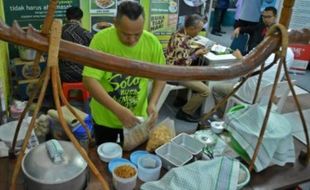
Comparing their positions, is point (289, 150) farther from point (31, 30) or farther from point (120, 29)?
point (31, 30)

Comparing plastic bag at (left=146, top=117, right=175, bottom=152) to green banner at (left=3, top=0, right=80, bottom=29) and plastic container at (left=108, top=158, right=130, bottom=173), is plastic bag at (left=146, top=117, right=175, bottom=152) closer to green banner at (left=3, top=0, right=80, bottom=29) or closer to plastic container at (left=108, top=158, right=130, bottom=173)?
plastic container at (left=108, top=158, right=130, bottom=173)

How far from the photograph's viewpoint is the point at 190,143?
5.02 ft

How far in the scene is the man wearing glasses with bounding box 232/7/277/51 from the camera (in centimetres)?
469

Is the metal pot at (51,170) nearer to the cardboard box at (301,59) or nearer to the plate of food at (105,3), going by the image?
the plate of food at (105,3)

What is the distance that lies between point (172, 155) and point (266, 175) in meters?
0.44

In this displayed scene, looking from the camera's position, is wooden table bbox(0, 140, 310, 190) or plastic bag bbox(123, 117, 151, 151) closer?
wooden table bbox(0, 140, 310, 190)

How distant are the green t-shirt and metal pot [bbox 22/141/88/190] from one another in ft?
2.64

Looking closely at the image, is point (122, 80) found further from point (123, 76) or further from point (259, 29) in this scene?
point (259, 29)

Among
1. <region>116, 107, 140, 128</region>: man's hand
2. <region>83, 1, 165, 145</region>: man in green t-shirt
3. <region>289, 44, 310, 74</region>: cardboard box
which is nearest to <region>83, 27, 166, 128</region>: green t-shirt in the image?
<region>83, 1, 165, 145</region>: man in green t-shirt

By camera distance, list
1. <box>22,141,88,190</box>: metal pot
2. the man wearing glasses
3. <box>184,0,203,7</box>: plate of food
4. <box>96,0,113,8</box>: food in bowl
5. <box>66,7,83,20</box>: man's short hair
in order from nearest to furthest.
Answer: <box>22,141,88,190</box>: metal pot → <box>66,7,83,20</box>: man's short hair → <box>96,0,113,8</box>: food in bowl → the man wearing glasses → <box>184,0,203,7</box>: plate of food

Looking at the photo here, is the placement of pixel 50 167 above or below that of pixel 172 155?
above

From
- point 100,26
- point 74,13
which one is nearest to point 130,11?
point 74,13

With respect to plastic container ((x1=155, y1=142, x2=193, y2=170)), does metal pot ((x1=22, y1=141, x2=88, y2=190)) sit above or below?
above

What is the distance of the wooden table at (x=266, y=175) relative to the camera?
1282mm
